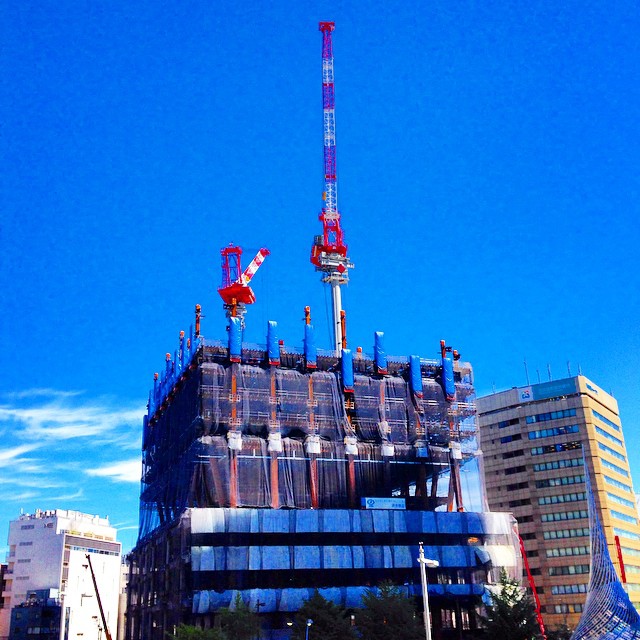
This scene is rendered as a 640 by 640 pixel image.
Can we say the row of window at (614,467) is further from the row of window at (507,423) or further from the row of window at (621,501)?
the row of window at (507,423)

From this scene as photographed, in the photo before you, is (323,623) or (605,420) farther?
(605,420)

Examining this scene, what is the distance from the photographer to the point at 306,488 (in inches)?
4461

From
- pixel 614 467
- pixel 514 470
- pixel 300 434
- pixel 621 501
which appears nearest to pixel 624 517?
pixel 621 501

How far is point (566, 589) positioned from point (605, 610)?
70.5m

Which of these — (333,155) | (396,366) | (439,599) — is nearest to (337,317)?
(396,366)

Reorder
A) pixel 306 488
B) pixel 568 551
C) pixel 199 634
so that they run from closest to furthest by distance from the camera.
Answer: pixel 199 634 < pixel 306 488 < pixel 568 551

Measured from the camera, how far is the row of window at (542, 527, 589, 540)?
138m

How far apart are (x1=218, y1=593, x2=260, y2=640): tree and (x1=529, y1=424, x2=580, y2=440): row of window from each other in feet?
264

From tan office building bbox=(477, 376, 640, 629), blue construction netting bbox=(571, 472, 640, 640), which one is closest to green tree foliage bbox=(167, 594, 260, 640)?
blue construction netting bbox=(571, 472, 640, 640)

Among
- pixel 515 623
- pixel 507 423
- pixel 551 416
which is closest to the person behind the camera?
pixel 515 623

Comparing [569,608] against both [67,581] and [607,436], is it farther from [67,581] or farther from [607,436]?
[67,581]

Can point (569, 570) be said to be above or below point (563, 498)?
below

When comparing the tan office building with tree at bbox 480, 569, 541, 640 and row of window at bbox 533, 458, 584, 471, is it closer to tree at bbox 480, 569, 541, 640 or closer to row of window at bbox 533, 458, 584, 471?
row of window at bbox 533, 458, 584, 471

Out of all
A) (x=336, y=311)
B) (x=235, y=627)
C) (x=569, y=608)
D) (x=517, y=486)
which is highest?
(x=336, y=311)
